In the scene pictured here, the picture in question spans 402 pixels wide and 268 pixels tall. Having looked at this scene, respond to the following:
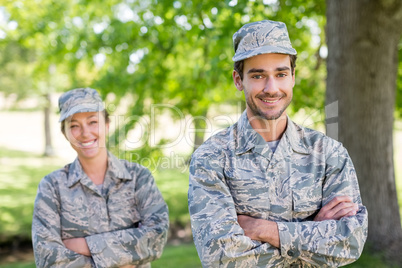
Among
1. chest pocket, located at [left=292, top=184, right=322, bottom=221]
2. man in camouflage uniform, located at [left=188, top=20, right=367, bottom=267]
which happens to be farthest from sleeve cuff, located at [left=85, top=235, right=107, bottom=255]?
chest pocket, located at [left=292, top=184, right=322, bottom=221]

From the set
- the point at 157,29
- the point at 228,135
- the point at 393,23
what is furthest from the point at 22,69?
the point at 228,135

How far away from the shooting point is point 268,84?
2258 mm

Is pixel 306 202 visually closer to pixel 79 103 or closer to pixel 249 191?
pixel 249 191

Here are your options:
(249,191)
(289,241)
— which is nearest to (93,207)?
(249,191)

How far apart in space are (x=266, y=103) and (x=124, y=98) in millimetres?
5988

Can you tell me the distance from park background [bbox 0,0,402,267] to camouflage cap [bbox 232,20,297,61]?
7.42 feet

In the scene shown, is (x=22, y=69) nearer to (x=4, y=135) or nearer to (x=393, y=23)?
(x=4, y=135)

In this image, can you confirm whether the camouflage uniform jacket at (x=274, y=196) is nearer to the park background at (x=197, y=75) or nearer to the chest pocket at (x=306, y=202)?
the chest pocket at (x=306, y=202)

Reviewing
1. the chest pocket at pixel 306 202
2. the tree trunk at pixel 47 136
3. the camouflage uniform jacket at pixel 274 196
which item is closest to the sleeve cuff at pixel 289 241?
the camouflage uniform jacket at pixel 274 196

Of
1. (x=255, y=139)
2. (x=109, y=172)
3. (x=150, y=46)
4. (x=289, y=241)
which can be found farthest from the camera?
(x=150, y=46)

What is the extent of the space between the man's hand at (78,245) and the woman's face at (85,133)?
54 cm

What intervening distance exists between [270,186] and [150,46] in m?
5.64

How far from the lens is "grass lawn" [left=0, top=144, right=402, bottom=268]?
649 centimetres

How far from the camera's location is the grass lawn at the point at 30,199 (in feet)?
21.3
